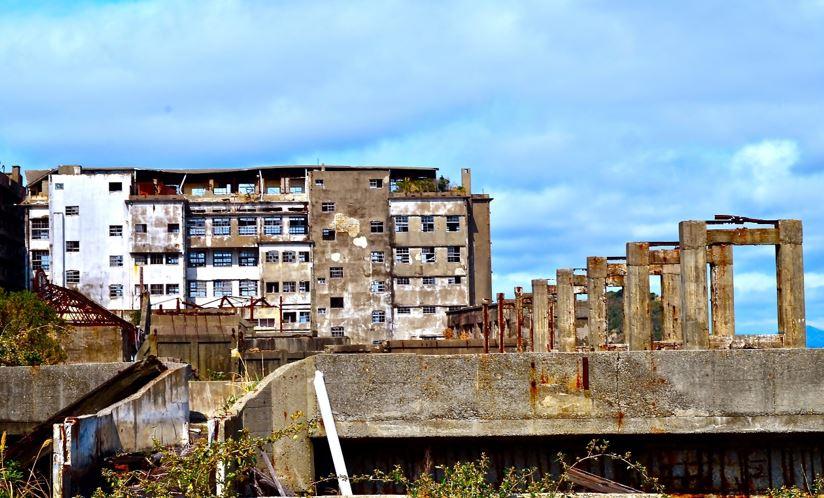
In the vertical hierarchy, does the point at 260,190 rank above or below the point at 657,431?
above

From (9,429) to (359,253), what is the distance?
60725mm

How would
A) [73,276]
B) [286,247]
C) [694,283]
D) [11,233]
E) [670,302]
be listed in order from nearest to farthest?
[694,283], [670,302], [73,276], [286,247], [11,233]

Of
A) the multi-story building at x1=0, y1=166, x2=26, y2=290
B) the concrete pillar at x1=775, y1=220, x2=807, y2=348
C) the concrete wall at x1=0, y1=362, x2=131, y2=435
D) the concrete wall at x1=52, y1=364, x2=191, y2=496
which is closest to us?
the concrete wall at x1=52, y1=364, x2=191, y2=496

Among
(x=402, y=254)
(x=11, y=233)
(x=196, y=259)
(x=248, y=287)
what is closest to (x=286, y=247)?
(x=248, y=287)

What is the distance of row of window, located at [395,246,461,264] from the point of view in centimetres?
7569

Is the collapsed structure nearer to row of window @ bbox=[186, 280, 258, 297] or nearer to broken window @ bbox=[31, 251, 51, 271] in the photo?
row of window @ bbox=[186, 280, 258, 297]

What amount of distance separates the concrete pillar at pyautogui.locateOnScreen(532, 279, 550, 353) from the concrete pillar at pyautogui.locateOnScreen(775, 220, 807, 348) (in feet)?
43.7

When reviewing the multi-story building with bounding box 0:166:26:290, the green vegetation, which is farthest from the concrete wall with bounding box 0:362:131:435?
the multi-story building with bounding box 0:166:26:290

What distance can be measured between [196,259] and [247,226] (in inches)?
171

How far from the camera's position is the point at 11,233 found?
7650 centimetres

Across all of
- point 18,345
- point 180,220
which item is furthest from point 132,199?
point 18,345

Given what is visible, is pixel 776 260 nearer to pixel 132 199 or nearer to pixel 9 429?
pixel 9 429

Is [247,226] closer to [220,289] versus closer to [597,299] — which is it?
[220,289]

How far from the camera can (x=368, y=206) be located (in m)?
75.1
